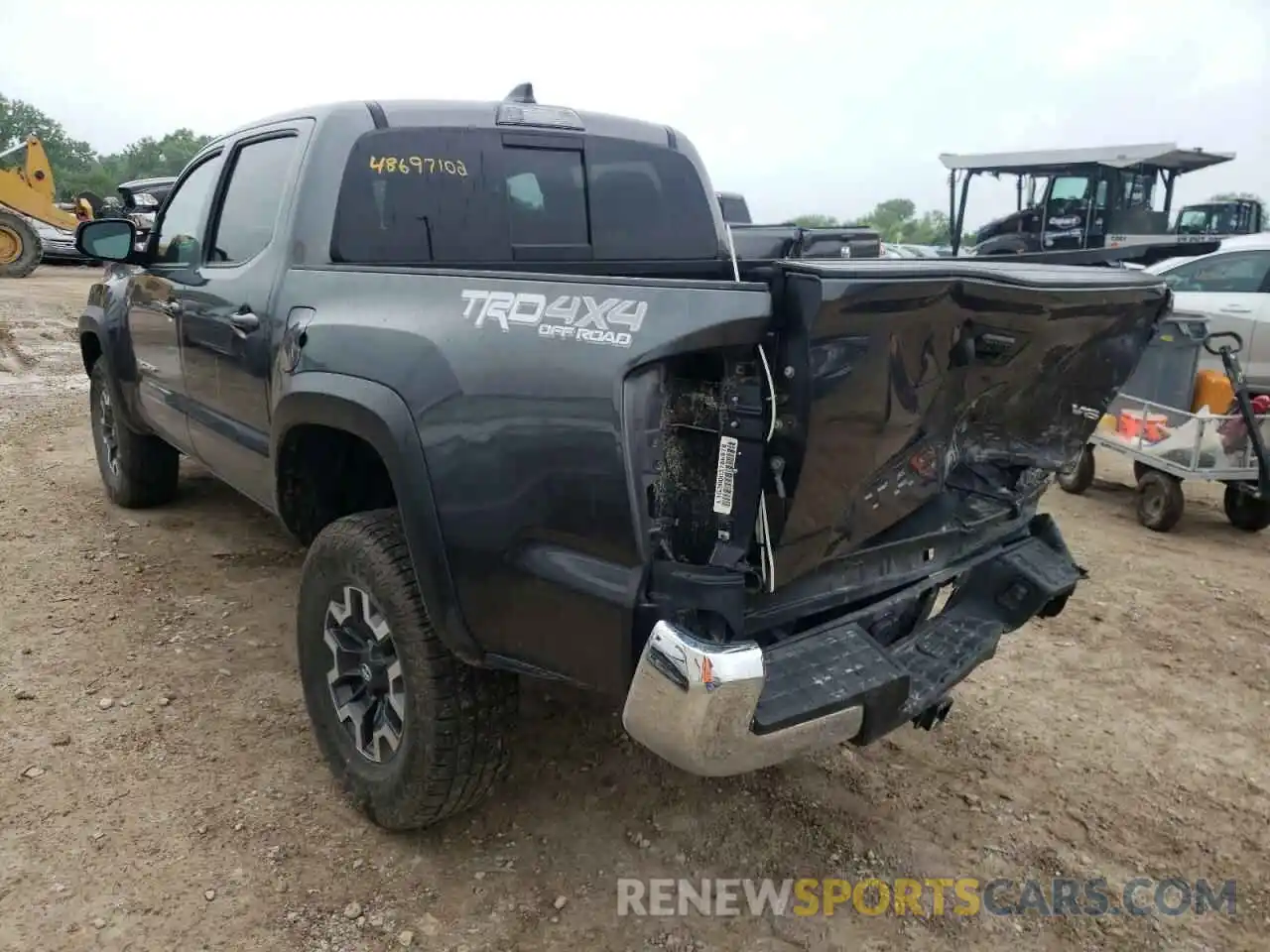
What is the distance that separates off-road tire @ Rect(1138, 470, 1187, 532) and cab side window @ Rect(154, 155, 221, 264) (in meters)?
5.62

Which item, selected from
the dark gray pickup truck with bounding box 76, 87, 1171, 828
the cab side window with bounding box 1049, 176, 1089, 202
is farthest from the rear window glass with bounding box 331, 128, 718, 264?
the cab side window with bounding box 1049, 176, 1089, 202

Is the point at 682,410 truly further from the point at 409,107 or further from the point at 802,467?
the point at 409,107

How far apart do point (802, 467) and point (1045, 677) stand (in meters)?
2.45

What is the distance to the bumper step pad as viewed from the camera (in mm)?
2074

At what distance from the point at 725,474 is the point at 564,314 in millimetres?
493

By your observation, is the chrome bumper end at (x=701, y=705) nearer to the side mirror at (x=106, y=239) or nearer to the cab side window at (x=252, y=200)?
the cab side window at (x=252, y=200)

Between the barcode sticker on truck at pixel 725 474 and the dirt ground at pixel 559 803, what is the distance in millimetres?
775

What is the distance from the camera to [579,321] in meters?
2.05

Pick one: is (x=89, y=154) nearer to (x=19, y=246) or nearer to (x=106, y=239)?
(x=19, y=246)

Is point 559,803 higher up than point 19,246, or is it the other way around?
point 19,246

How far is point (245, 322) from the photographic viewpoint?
3174 mm

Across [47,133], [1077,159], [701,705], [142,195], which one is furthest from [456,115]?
[47,133]

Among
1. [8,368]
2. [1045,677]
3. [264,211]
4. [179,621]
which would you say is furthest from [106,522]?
[8,368]

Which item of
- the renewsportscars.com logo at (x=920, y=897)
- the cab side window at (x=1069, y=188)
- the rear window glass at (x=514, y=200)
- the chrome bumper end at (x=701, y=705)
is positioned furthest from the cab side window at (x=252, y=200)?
the cab side window at (x=1069, y=188)
